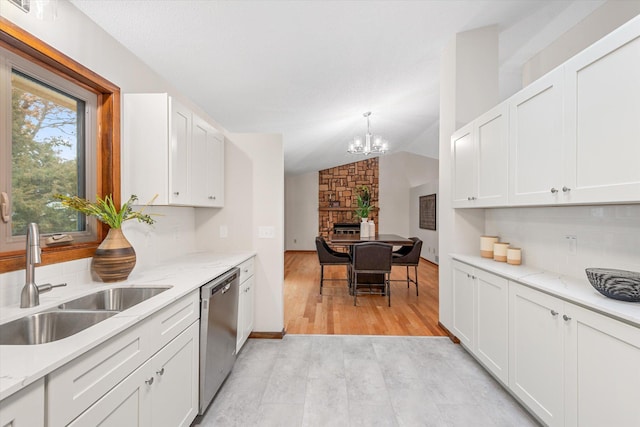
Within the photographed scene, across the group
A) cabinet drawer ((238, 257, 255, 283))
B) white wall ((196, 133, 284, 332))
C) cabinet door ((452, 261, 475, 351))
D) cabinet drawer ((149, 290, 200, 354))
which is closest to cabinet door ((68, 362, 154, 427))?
cabinet drawer ((149, 290, 200, 354))

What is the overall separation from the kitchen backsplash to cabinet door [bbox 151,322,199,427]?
2382 mm

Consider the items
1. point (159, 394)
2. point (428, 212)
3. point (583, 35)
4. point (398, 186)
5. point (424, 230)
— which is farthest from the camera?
point (398, 186)

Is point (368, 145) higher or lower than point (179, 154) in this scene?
higher

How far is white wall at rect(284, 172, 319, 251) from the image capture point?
1005cm

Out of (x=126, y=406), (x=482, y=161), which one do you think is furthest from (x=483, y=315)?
(x=126, y=406)

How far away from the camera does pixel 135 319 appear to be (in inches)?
46.1

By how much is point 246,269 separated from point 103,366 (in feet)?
5.71

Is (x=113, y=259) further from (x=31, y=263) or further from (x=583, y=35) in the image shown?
(x=583, y=35)

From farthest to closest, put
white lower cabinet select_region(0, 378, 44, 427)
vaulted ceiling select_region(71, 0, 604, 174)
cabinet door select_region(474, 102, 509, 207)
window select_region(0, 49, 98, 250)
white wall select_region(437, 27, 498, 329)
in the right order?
1. white wall select_region(437, 27, 498, 329)
2. cabinet door select_region(474, 102, 509, 207)
3. vaulted ceiling select_region(71, 0, 604, 174)
4. window select_region(0, 49, 98, 250)
5. white lower cabinet select_region(0, 378, 44, 427)

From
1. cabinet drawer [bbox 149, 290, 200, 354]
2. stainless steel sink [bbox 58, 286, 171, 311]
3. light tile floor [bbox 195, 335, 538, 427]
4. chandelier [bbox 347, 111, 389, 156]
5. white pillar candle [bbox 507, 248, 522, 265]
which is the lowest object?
light tile floor [bbox 195, 335, 538, 427]

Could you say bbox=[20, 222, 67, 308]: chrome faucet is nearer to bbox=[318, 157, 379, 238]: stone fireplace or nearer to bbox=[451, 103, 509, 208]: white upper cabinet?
bbox=[451, 103, 509, 208]: white upper cabinet

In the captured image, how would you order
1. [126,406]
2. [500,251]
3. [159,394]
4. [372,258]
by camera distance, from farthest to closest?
1. [372,258]
2. [500,251]
3. [159,394]
4. [126,406]

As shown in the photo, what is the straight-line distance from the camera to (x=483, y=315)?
2.37m

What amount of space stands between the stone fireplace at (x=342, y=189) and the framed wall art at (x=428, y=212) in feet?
5.90
